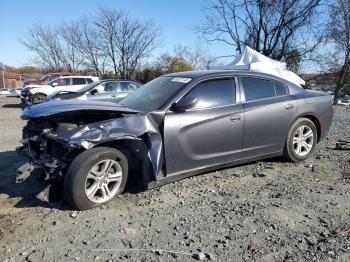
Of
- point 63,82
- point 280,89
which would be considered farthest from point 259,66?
point 280,89

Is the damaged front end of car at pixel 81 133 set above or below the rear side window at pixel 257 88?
below

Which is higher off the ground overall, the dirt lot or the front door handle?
the front door handle

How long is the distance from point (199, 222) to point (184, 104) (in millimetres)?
1445

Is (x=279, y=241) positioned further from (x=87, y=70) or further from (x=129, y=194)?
(x=87, y=70)

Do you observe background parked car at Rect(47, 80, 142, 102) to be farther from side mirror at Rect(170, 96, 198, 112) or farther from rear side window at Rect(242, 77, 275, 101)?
side mirror at Rect(170, 96, 198, 112)

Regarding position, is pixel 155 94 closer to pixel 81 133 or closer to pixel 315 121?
pixel 81 133

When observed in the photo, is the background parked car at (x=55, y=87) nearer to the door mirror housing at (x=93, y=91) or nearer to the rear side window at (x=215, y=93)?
the door mirror housing at (x=93, y=91)

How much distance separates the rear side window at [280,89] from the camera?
5328mm

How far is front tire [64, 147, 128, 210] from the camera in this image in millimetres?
3705

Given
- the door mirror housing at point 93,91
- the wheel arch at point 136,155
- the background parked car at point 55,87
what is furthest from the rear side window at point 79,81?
the wheel arch at point 136,155

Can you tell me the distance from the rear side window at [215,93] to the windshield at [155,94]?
0.21 meters

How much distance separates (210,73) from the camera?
4.83 meters

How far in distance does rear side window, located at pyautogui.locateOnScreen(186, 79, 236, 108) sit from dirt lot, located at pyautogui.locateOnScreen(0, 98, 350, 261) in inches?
41.6

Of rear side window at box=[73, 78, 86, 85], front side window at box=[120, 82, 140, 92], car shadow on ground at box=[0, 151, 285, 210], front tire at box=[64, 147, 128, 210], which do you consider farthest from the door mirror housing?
front tire at box=[64, 147, 128, 210]
